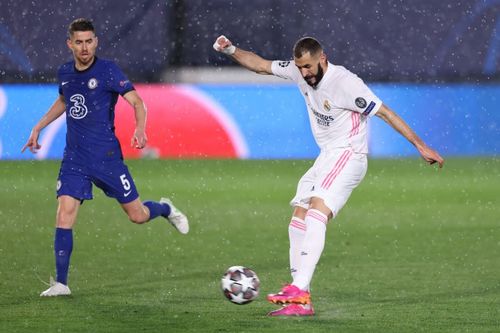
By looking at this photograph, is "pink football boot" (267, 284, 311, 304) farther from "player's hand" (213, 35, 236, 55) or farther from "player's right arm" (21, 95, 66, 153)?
"player's right arm" (21, 95, 66, 153)

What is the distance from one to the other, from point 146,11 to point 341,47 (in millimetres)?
3721

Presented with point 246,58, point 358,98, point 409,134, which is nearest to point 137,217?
point 246,58

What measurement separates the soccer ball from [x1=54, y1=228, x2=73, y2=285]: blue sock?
130 cm

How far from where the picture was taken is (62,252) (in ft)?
26.9

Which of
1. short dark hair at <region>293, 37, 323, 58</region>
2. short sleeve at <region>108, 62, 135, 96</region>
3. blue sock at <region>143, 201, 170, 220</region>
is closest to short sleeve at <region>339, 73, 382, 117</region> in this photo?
short dark hair at <region>293, 37, 323, 58</region>

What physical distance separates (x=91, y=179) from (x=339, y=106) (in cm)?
189

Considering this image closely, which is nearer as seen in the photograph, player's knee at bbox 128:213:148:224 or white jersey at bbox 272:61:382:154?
white jersey at bbox 272:61:382:154

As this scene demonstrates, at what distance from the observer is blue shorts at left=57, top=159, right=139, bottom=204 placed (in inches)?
327

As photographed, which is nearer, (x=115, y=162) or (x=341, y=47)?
(x=115, y=162)

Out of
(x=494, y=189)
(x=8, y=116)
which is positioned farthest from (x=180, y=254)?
(x=8, y=116)

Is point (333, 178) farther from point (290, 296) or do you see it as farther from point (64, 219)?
point (64, 219)

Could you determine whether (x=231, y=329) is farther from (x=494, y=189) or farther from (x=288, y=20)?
(x=288, y=20)

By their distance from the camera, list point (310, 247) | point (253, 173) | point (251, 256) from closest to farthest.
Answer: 1. point (310, 247)
2. point (251, 256)
3. point (253, 173)

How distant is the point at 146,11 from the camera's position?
22984 millimetres
